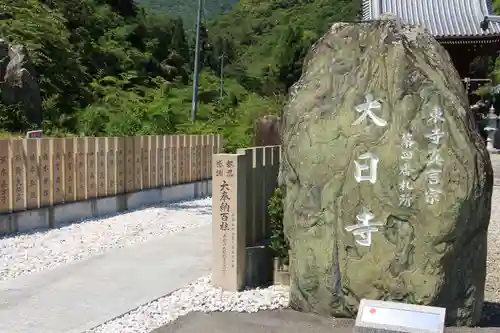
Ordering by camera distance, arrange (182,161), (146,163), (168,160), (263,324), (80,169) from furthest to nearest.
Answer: (182,161) → (168,160) → (146,163) → (80,169) → (263,324)

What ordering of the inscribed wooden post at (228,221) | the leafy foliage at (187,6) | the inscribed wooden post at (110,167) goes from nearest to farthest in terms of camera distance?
the inscribed wooden post at (228,221) → the inscribed wooden post at (110,167) → the leafy foliage at (187,6)

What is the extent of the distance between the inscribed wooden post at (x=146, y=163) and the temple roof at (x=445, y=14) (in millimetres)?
9824

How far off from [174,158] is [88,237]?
14.6 feet

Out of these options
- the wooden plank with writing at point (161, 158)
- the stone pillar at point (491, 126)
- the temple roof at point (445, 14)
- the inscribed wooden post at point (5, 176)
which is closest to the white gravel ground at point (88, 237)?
the inscribed wooden post at point (5, 176)

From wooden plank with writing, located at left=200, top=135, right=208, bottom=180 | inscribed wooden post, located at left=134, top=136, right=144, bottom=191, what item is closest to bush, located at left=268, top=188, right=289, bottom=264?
inscribed wooden post, located at left=134, top=136, right=144, bottom=191

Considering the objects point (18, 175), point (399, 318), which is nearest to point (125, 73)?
point (18, 175)

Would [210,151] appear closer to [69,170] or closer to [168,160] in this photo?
[168,160]

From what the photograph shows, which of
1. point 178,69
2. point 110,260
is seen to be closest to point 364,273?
point 110,260

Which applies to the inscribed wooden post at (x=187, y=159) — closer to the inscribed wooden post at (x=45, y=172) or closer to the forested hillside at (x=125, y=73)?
the forested hillside at (x=125, y=73)

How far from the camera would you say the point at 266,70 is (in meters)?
43.7

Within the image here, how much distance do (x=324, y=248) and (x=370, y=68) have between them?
1.48 metres

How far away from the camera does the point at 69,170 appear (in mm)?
9234

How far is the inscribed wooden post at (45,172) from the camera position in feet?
28.3

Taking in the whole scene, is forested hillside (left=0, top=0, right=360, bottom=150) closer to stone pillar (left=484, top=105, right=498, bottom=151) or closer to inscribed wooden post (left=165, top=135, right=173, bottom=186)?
inscribed wooden post (left=165, top=135, right=173, bottom=186)
